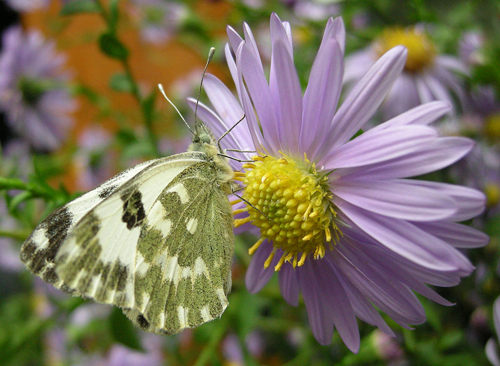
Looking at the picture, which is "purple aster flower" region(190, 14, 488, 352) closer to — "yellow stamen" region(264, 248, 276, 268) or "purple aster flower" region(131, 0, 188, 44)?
"yellow stamen" region(264, 248, 276, 268)

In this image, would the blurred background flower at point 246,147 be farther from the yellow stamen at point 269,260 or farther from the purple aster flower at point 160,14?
the yellow stamen at point 269,260

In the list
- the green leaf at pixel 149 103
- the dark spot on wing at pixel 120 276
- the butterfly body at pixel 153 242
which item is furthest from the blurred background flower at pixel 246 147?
the dark spot on wing at pixel 120 276

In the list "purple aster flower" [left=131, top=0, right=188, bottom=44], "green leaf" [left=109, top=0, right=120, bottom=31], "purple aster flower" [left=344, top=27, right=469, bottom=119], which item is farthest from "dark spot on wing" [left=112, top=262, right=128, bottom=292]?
"purple aster flower" [left=131, top=0, right=188, bottom=44]

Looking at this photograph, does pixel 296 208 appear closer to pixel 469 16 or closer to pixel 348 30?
pixel 348 30

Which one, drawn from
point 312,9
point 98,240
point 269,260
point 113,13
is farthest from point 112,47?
point 312,9

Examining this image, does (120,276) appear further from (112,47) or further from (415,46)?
(415,46)

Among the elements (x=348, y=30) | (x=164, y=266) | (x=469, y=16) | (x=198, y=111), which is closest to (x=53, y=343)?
(x=164, y=266)

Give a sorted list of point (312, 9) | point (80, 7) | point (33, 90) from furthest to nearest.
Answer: point (312, 9) → point (33, 90) → point (80, 7)
